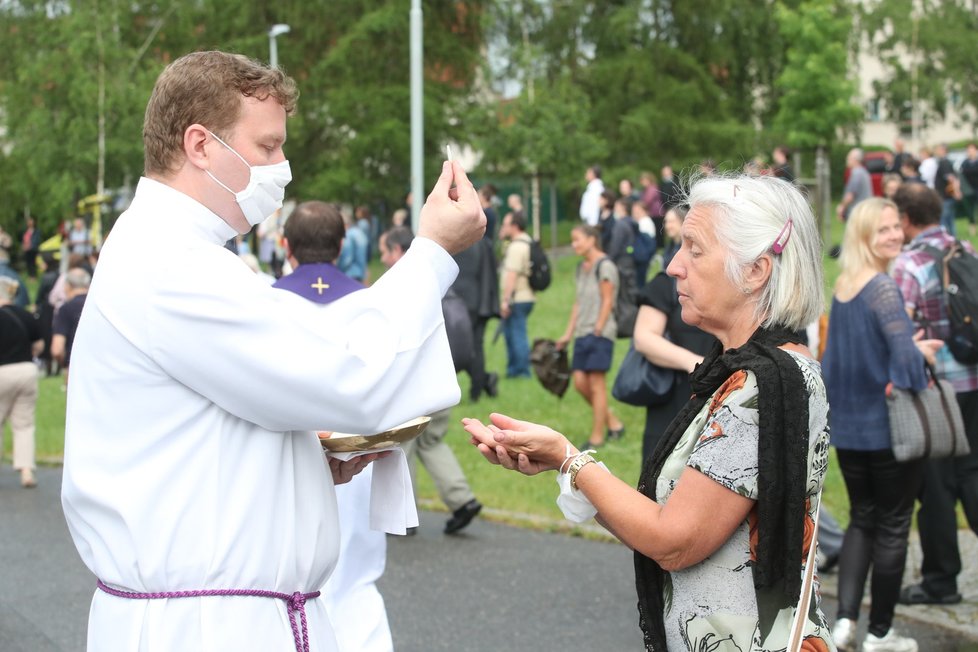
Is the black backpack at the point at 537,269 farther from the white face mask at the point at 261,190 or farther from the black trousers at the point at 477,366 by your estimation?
the white face mask at the point at 261,190

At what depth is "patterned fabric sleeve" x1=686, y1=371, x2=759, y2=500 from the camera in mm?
2592

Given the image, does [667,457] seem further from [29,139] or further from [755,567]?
[29,139]

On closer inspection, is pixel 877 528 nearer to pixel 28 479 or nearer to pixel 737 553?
pixel 737 553

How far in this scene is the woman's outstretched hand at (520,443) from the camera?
270 cm

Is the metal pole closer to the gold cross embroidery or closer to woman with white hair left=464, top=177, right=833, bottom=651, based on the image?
the gold cross embroidery

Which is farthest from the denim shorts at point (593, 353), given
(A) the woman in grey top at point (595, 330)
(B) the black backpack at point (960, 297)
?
(B) the black backpack at point (960, 297)

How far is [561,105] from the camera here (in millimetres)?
29812

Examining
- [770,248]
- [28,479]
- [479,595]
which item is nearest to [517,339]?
[28,479]

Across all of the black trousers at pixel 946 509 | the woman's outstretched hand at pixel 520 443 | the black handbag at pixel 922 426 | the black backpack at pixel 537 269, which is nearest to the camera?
the woman's outstretched hand at pixel 520 443

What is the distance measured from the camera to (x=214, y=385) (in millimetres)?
2240

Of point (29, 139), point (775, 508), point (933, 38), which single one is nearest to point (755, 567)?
point (775, 508)

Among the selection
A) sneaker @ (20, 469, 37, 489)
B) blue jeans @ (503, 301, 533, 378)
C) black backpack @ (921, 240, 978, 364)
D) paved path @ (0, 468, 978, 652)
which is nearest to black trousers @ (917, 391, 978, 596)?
paved path @ (0, 468, 978, 652)

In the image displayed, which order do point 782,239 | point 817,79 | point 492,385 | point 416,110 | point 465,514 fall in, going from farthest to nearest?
point 817,79 < point 416,110 < point 492,385 < point 465,514 < point 782,239

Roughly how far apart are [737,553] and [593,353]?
25.8 feet
